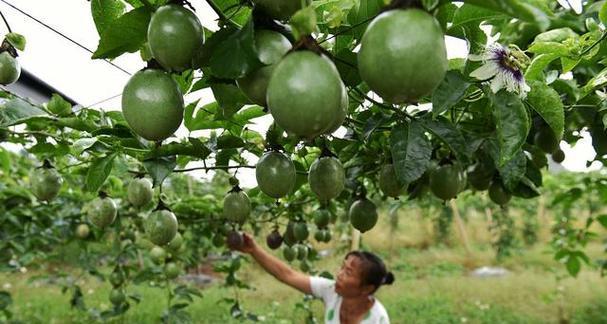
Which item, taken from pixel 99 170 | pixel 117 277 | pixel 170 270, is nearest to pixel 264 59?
pixel 99 170

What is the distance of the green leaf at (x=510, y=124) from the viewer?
1.03 meters

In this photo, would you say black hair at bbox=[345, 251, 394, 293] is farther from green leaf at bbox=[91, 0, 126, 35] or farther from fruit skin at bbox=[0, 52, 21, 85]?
green leaf at bbox=[91, 0, 126, 35]

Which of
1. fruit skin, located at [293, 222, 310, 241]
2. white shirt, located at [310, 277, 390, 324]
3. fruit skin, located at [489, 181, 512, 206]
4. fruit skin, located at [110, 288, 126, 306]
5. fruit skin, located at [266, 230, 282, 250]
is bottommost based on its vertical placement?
fruit skin, located at [110, 288, 126, 306]

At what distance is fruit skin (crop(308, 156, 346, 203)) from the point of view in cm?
117

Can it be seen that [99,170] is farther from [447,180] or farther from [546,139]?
[546,139]

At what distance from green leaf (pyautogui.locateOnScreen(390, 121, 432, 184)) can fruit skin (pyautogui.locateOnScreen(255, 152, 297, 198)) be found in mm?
212

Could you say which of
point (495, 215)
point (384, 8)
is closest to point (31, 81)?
point (384, 8)

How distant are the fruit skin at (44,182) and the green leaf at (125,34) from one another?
3.48 feet

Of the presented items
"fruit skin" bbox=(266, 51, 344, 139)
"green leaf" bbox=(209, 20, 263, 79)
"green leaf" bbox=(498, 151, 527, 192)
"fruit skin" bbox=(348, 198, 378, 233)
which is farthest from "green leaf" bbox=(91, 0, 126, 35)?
"fruit skin" bbox=(348, 198, 378, 233)

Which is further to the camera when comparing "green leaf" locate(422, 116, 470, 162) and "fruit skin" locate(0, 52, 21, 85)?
"fruit skin" locate(0, 52, 21, 85)

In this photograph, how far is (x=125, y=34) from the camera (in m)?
0.86

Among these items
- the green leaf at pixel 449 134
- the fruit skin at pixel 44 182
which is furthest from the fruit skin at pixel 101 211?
the green leaf at pixel 449 134

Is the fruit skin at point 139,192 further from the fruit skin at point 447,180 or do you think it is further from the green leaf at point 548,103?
the green leaf at point 548,103

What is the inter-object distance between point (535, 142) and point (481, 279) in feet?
25.4
